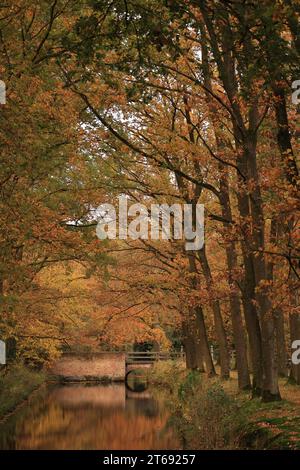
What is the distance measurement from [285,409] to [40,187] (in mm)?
10893

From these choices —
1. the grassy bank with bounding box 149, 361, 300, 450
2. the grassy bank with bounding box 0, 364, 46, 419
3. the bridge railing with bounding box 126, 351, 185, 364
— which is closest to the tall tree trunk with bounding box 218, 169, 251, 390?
the grassy bank with bounding box 149, 361, 300, 450

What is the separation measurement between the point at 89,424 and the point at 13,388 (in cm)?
453

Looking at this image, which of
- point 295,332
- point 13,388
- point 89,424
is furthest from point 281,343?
point 13,388

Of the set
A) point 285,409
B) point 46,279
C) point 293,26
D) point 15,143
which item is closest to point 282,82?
point 293,26

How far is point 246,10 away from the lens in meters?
8.20

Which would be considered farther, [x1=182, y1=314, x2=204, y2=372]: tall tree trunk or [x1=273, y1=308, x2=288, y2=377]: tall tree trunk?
[x1=182, y1=314, x2=204, y2=372]: tall tree trunk

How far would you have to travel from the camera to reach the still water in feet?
57.7

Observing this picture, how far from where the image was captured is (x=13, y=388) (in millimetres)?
25719

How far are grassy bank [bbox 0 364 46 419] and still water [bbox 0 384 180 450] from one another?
1.47 ft

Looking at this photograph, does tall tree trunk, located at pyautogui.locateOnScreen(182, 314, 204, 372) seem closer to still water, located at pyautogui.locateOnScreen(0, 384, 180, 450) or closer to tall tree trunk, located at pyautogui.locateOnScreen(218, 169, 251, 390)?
still water, located at pyautogui.locateOnScreen(0, 384, 180, 450)

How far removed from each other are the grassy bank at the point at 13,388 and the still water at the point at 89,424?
17.6 inches

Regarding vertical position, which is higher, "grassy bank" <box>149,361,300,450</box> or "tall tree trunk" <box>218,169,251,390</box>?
"tall tree trunk" <box>218,169,251,390</box>

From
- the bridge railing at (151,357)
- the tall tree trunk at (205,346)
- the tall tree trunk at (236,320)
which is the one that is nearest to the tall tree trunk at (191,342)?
the tall tree trunk at (205,346)

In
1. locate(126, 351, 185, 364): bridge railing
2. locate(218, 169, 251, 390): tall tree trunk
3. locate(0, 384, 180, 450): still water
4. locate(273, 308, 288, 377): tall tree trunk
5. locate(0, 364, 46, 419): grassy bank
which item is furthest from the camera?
locate(126, 351, 185, 364): bridge railing
